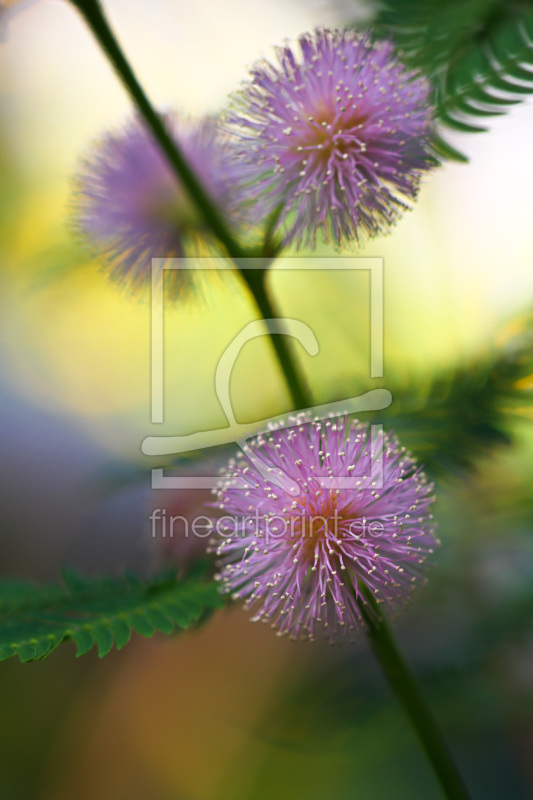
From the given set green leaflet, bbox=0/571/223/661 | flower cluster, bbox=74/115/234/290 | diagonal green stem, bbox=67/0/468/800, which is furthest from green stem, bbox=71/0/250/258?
green leaflet, bbox=0/571/223/661

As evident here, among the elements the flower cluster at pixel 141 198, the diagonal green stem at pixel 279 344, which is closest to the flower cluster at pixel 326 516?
the diagonal green stem at pixel 279 344

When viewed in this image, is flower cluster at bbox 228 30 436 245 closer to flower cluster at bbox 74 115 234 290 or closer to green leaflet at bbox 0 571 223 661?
flower cluster at bbox 74 115 234 290

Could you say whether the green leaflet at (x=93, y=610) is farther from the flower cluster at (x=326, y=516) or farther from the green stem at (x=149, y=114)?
the green stem at (x=149, y=114)

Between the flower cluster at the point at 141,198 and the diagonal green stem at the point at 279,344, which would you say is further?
the flower cluster at the point at 141,198

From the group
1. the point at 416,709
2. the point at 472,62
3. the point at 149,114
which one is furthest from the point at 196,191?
the point at 416,709

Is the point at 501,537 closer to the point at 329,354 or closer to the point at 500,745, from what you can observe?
the point at 500,745

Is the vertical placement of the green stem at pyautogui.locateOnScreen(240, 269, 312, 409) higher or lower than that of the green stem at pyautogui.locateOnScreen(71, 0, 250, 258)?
lower
